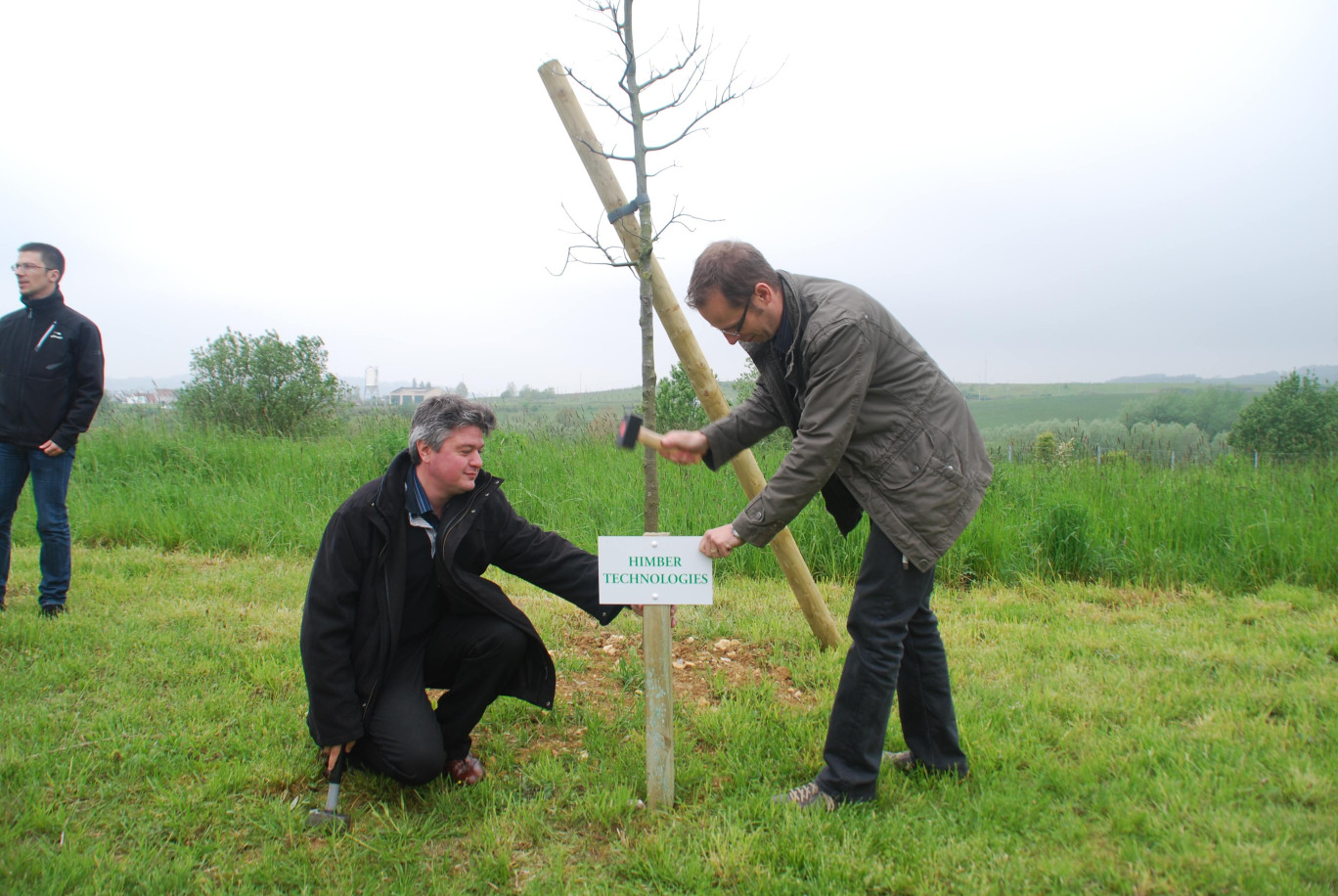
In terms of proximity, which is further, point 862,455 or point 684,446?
point 684,446

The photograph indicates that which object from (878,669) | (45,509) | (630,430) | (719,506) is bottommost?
(878,669)

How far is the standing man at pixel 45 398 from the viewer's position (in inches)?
194

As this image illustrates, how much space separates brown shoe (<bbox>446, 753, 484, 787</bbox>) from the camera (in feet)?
10.4

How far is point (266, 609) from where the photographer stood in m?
5.32

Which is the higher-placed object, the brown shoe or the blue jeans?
the blue jeans

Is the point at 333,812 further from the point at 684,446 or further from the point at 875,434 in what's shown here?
the point at 875,434

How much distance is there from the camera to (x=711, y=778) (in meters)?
3.13

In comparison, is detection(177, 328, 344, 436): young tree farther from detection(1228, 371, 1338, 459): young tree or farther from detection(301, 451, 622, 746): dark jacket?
detection(1228, 371, 1338, 459): young tree

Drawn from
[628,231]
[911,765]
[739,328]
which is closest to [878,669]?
[911,765]

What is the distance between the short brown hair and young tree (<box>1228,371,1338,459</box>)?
56.2 ft

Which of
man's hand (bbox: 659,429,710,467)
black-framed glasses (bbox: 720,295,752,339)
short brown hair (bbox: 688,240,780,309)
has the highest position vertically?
short brown hair (bbox: 688,240,780,309)

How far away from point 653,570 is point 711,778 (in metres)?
0.99

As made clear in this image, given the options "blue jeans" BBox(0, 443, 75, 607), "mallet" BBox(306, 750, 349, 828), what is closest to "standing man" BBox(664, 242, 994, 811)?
"mallet" BBox(306, 750, 349, 828)

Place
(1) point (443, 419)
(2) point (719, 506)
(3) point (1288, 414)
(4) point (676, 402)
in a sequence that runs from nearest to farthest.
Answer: (1) point (443, 419) → (2) point (719, 506) → (4) point (676, 402) → (3) point (1288, 414)
